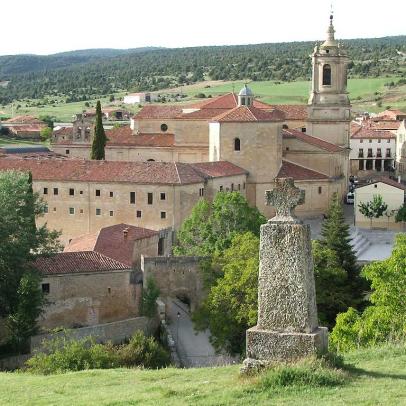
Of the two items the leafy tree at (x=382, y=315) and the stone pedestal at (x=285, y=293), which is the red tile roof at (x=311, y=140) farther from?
the stone pedestal at (x=285, y=293)

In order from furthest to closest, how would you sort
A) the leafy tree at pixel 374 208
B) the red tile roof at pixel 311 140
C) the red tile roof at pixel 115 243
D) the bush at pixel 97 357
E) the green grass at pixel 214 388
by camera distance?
the red tile roof at pixel 311 140 → the leafy tree at pixel 374 208 → the red tile roof at pixel 115 243 → the bush at pixel 97 357 → the green grass at pixel 214 388

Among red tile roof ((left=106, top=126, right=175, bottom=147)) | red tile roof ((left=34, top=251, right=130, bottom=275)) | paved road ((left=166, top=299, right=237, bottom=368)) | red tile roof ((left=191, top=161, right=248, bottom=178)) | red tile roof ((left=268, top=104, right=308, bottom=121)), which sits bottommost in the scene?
paved road ((left=166, top=299, right=237, bottom=368))

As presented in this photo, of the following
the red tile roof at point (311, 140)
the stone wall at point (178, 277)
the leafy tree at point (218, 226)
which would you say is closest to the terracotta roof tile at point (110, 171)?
the leafy tree at point (218, 226)

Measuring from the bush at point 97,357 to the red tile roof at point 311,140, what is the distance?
97.9 ft

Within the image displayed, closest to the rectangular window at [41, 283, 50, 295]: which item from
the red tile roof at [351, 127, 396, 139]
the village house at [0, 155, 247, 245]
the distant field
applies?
the village house at [0, 155, 247, 245]

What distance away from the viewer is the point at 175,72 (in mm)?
198125

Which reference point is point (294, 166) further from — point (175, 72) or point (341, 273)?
point (175, 72)

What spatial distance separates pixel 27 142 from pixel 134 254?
66.6 meters

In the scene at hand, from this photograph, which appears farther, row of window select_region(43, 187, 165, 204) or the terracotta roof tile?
the terracotta roof tile

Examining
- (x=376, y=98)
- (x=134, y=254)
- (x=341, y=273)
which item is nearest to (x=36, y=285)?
(x=134, y=254)

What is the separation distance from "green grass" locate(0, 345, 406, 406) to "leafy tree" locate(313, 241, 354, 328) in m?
15.9

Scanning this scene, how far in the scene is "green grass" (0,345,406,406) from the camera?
1262cm

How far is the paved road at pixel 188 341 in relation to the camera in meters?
29.9

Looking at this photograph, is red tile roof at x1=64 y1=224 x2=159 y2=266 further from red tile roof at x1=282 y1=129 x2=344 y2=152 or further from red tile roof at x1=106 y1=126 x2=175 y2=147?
red tile roof at x1=106 y1=126 x2=175 y2=147
